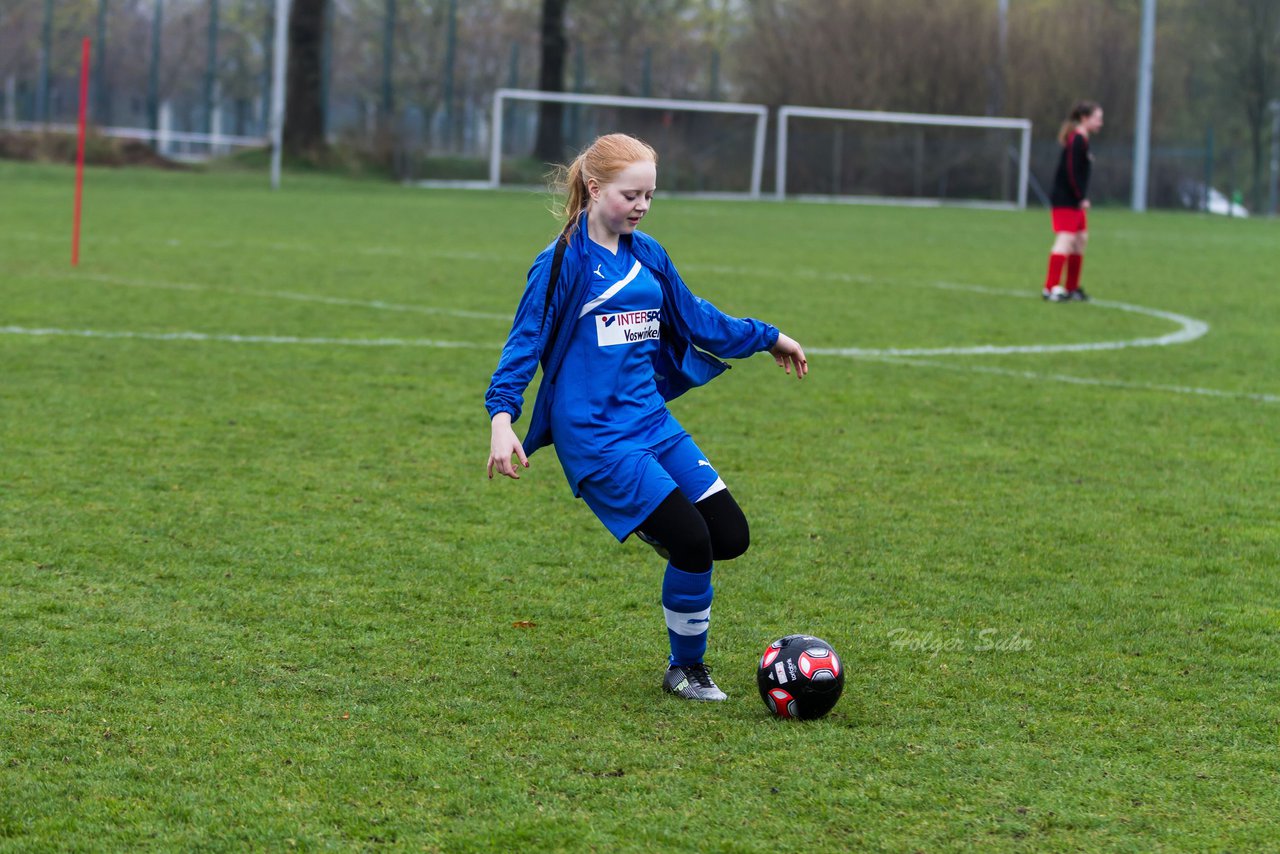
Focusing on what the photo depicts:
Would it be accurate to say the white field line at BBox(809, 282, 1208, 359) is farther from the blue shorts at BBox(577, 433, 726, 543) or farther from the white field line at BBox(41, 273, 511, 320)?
the blue shorts at BBox(577, 433, 726, 543)

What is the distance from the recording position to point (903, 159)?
3906 cm

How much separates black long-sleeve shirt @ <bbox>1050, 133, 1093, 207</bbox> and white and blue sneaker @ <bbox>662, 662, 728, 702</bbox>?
1159 centimetres

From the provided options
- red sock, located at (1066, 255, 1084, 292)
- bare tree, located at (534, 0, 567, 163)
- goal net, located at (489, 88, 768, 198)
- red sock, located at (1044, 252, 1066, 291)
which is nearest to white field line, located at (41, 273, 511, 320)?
red sock, located at (1044, 252, 1066, 291)

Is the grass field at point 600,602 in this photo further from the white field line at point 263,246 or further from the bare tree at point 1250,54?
the bare tree at point 1250,54

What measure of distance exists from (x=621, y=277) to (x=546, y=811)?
155 cm

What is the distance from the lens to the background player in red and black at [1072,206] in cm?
1490

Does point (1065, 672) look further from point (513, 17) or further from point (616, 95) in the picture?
point (513, 17)

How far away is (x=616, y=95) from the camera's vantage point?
4647 cm

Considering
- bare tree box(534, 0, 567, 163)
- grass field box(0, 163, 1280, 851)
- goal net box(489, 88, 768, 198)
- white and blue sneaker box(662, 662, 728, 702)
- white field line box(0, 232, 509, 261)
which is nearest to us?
grass field box(0, 163, 1280, 851)

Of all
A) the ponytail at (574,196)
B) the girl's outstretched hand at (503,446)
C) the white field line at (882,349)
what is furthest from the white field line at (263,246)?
the girl's outstretched hand at (503,446)

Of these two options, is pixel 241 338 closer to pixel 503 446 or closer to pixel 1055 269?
pixel 503 446

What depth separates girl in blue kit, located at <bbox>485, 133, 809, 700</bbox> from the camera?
169 inches

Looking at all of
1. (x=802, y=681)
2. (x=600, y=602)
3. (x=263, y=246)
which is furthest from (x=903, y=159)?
(x=802, y=681)

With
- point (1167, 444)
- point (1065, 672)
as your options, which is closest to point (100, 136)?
point (1167, 444)
